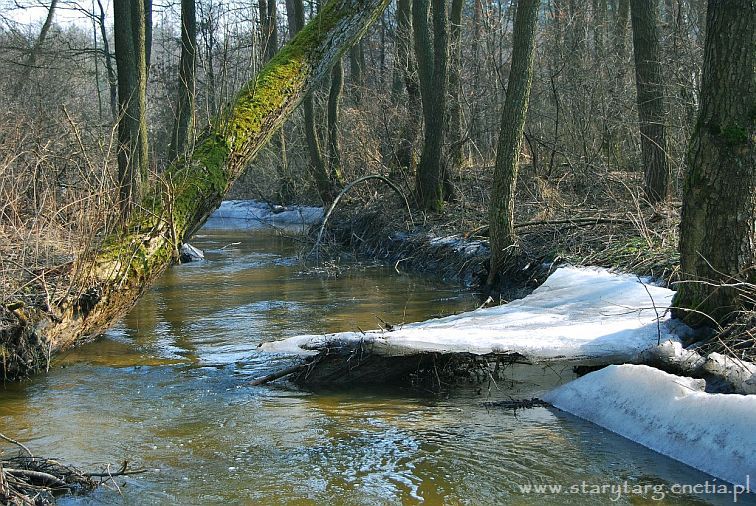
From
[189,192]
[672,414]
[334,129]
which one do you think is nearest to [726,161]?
[672,414]

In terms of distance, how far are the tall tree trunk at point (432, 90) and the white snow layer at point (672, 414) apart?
9609 millimetres

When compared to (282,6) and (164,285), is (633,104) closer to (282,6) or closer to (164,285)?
(164,285)

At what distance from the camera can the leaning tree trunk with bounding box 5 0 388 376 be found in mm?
7320

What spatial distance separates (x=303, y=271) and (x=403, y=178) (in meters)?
2.95

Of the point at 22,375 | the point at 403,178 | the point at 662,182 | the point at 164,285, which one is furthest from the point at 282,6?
the point at 22,375

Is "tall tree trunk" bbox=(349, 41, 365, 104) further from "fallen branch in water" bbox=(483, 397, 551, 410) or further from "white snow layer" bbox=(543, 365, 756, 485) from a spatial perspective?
"white snow layer" bbox=(543, 365, 756, 485)

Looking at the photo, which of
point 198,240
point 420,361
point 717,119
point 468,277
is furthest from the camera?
point 198,240

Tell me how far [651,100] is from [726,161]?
5.96 meters

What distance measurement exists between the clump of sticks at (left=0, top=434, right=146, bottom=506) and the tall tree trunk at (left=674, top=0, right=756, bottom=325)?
4.24 metres

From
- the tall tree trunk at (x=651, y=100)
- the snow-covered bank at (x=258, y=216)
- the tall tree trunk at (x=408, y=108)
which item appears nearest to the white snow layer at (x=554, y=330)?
the tall tree trunk at (x=651, y=100)

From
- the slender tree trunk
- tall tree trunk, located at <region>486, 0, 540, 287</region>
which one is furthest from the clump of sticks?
the slender tree trunk

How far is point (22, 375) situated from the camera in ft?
24.0

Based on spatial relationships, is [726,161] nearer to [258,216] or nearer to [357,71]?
[357,71]

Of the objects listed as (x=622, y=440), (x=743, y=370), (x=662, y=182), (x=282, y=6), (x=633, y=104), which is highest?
(x=282, y=6)
